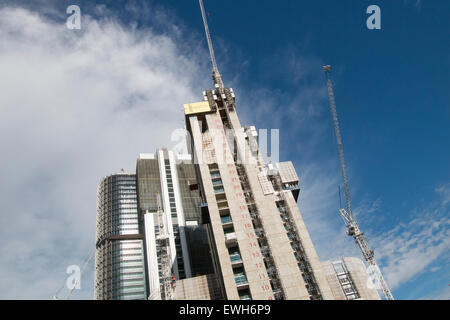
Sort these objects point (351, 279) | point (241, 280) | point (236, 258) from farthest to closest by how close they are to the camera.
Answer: point (351, 279) → point (236, 258) → point (241, 280)

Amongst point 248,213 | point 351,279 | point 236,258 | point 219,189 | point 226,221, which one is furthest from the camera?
point 351,279

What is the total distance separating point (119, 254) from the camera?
177000mm

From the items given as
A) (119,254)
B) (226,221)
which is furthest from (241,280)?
(119,254)

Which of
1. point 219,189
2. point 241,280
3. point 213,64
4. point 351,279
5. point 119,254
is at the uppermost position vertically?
point 213,64

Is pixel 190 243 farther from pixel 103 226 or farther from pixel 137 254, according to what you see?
pixel 103 226

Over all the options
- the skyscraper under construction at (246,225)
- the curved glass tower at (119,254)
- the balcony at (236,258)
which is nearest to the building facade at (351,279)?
the skyscraper under construction at (246,225)

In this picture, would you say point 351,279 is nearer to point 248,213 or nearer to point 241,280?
point 248,213

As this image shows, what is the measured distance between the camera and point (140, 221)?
19062 centimetres

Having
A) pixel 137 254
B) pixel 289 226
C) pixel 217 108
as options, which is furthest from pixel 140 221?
pixel 289 226
